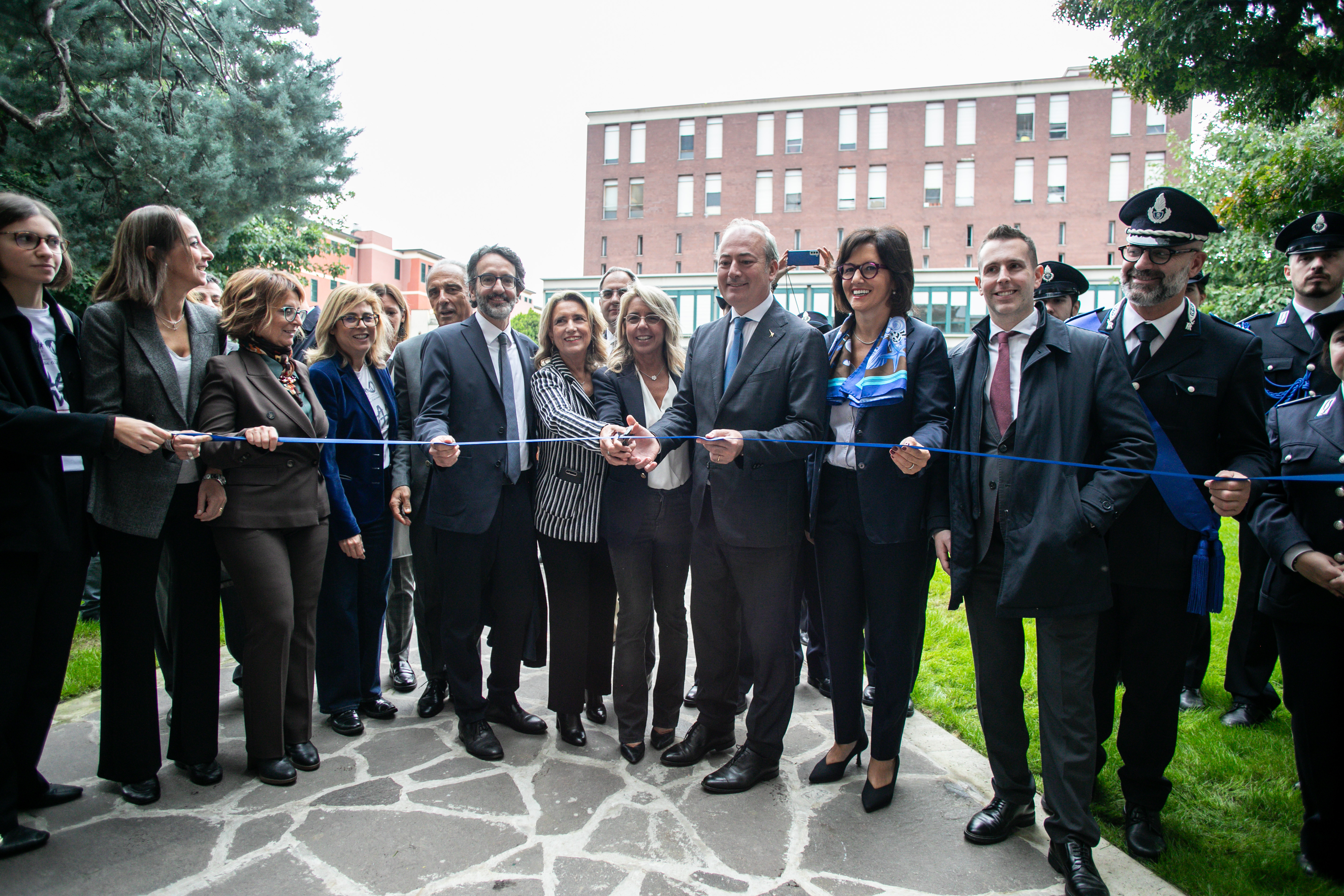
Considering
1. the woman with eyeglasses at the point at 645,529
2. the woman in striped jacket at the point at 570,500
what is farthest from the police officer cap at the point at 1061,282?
the woman in striped jacket at the point at 570,500

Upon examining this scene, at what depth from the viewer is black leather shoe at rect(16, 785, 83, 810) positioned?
329cm

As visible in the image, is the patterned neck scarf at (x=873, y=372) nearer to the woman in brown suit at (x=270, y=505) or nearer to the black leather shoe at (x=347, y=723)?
the woman in brown suit at (x=270, y=505)

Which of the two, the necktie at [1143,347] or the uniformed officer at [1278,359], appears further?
the uniformed officer at [1278,359]

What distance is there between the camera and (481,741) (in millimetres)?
3898

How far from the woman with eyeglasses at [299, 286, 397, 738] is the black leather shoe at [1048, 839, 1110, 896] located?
3346 millimetres

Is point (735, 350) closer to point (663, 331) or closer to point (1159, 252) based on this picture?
point (663, 331)

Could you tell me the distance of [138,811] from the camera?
3.30 m

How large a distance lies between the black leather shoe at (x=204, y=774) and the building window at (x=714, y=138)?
46340 mm

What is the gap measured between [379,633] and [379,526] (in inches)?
24.7

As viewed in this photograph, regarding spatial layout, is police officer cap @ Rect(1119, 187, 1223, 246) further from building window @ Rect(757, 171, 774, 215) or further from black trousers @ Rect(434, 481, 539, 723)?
building window @ Rect(757, 171, 774, 215)

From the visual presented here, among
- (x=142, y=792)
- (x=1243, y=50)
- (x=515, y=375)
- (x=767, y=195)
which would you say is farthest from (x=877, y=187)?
(x=142, y=792)

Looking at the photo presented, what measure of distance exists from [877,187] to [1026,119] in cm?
827

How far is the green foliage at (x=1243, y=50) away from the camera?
21.4 ft

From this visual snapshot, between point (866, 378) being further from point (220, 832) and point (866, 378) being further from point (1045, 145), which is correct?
point (1045, 145)
